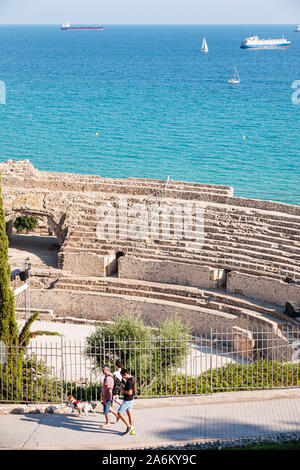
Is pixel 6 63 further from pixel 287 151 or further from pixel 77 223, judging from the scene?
pixel 77 223

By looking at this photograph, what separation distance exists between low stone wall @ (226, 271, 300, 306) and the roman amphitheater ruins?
1.4 inches

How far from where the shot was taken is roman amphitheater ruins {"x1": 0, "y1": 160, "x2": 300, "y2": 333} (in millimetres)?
26062

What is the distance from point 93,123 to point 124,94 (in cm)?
1652

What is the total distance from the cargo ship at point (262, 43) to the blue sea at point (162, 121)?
1844 cm

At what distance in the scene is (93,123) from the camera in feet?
240

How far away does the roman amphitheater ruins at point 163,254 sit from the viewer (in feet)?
85.5

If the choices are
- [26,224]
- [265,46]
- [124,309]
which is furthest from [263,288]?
[265,46]

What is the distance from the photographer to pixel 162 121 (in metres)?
72.3

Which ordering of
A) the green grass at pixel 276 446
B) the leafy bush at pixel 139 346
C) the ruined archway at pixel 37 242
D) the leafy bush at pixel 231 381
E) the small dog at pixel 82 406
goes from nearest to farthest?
the green grass at pixel 276 446, the small dog at pixel 82 406, the leafy bush at pixel 231 381, the leafy bush at pixel 139 346, the ruined archway at pixel 37 242

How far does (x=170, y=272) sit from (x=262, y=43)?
12731 centimetres

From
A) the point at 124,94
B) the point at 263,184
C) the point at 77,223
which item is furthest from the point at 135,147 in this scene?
the point at 77,223

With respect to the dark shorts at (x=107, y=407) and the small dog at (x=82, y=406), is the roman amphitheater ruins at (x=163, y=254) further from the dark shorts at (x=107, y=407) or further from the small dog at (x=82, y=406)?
the dark shorts at (x=107, y=407)

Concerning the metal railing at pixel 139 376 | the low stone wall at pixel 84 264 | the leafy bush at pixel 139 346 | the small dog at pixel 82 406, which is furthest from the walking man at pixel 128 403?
the low stone wall at pixel 84 264

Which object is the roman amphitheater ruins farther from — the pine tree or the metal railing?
the pine tree
